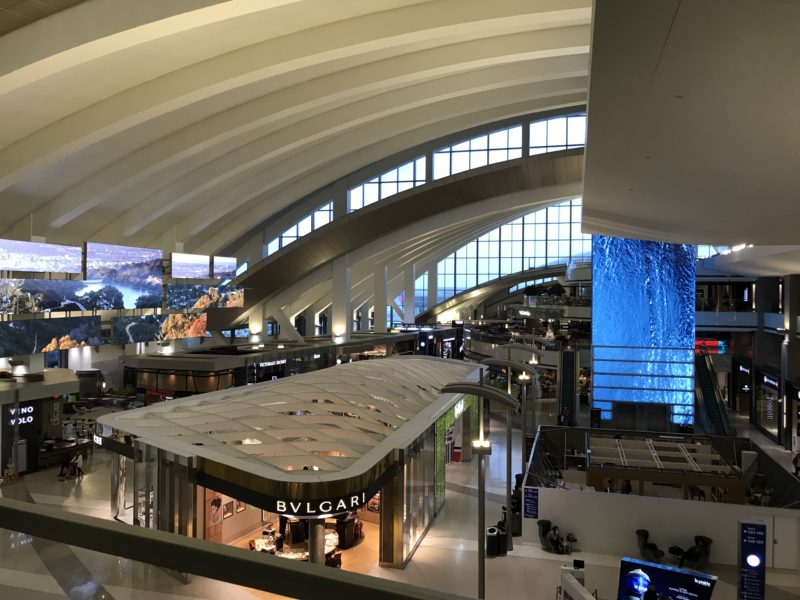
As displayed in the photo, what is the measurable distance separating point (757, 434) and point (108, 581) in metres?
31.2

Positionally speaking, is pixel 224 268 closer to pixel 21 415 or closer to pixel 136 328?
pixel 136 328

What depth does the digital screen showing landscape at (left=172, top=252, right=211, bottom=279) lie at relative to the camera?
2494cm

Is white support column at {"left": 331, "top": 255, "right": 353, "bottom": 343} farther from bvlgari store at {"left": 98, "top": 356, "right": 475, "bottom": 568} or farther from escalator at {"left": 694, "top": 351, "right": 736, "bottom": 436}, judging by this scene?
escalator at {"left": 694, "top": 351, "right": 736, "bottom": 436}

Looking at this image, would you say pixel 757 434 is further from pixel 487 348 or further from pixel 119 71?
pixel 119 71

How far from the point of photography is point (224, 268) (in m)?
29.2

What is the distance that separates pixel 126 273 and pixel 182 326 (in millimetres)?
5334

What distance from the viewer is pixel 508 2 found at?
10539 millimetres

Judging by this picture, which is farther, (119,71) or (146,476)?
(119,71)

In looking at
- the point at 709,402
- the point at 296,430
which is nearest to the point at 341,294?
the point at 709,402

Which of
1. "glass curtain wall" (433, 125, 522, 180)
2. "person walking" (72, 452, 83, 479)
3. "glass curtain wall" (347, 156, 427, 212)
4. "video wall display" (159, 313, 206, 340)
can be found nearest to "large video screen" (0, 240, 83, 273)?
"person walking" (72, 452, 83, 479)

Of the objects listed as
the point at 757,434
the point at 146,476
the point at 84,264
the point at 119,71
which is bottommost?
the point at 757,434

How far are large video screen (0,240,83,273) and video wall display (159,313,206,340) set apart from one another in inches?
260

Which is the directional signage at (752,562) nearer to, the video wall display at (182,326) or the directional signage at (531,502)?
the directional signage at (531,502)

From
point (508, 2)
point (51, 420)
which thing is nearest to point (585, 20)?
point (508, 2)
